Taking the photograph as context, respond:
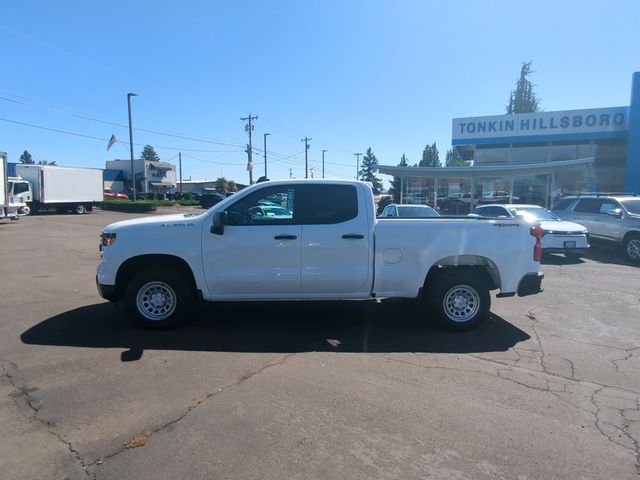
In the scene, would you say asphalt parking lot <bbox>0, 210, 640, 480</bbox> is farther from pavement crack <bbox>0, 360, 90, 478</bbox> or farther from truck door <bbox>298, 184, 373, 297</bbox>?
truck door <bbox>298, 184, 373, 297</bbox>

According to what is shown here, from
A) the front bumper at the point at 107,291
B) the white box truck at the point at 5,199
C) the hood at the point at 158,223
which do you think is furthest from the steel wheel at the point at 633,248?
the white box truck at the point at 5,199

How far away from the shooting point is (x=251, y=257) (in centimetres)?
598

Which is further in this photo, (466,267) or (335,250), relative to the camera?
(466,267)

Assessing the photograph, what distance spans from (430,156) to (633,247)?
91.3 metres

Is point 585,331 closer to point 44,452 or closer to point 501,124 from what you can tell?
point 44,452

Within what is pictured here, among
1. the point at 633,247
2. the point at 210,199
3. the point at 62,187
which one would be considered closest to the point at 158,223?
the point at 210,199

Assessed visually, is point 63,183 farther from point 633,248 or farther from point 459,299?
point 459,299

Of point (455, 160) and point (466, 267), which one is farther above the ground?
point (455, 160)

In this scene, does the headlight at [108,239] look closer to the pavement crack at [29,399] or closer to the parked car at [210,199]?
the pavement crack at [29,399]

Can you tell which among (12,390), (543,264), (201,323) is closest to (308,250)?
(201,323)

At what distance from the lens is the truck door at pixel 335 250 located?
19.7 ft

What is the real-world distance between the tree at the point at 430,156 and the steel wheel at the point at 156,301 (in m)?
95.3

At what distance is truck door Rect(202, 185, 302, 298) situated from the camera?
597 centimetres

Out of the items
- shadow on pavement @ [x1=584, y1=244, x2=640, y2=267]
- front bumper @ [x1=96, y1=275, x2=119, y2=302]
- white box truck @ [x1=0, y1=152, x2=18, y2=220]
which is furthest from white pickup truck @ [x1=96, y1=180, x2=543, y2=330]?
white box truck @ [x1=0, y1=152, x2=18, y2=220]
